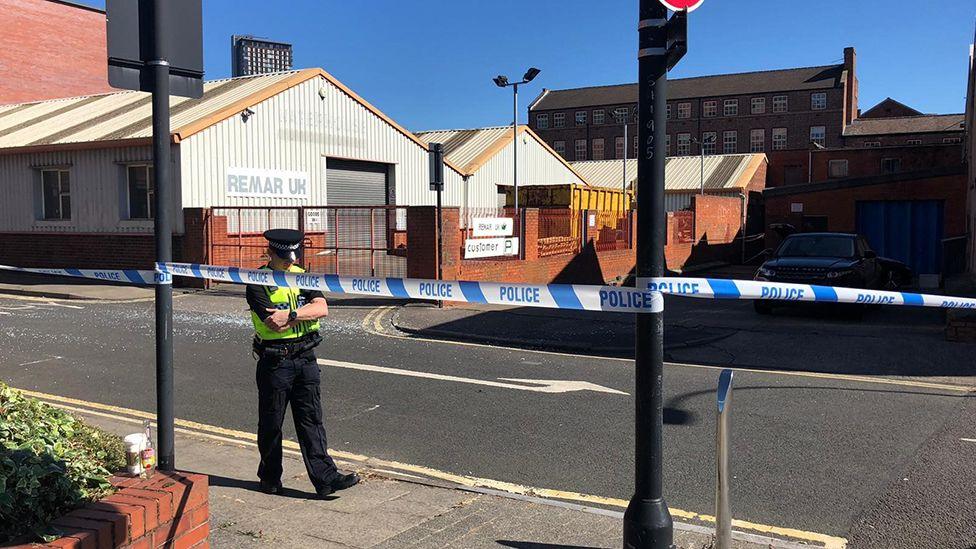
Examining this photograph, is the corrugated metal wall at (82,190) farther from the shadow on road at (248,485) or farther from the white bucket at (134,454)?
the white bucket at (134,454)

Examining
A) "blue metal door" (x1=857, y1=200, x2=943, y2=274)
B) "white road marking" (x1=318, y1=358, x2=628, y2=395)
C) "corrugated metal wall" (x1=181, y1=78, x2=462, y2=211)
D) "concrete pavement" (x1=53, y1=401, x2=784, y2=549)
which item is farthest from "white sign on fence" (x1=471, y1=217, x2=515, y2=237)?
"blue metal door" (x1=857, y1=200, x2=943, y2=274)

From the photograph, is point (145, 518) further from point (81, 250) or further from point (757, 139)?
point (757, 139)

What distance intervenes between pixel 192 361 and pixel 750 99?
81.8m

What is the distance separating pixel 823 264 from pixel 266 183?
1490 cm

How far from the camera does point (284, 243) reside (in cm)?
Result: 517

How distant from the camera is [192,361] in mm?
9945

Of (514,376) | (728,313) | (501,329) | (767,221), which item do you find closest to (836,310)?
(728,313)

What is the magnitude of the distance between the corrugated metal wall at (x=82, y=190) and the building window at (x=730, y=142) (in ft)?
237

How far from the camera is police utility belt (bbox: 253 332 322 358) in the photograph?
4.98 meters

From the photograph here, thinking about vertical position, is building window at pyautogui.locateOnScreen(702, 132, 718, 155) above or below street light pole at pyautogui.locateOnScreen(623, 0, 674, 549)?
above

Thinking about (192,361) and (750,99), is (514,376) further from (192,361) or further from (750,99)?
(750,99)

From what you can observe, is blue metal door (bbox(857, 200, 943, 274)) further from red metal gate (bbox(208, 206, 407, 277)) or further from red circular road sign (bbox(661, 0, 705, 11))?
red circular road sign (bbox(661, 0, 705, 11))

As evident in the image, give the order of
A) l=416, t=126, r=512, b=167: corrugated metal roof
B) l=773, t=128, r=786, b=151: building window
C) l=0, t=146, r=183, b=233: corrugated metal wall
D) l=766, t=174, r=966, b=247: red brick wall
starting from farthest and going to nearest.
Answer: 1. l=773, t=128, r=786, b=151: building window
2. l=416, t=126, r=512, b=167: corrugated metal roof
3. l=766, t=174, r=966, b=247: red brick wall
4. l=0, t=146, r=183, b=233: corrugated metal wall

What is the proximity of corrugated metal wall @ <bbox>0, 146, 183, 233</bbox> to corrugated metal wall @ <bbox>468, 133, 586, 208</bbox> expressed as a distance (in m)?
14.0
